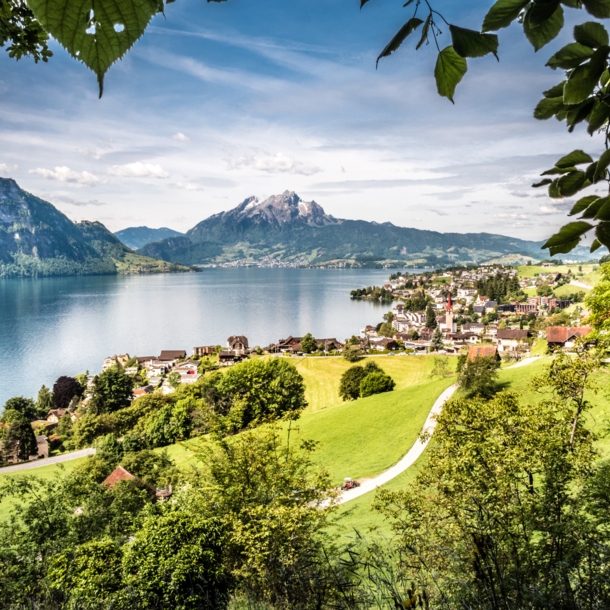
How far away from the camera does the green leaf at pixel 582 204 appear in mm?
865

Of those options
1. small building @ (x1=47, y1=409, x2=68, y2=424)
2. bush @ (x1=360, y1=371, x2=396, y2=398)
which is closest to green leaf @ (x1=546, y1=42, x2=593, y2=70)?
bush @ (x1=360, y1=371, x2=396, y2=398)

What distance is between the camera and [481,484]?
25.9 feet

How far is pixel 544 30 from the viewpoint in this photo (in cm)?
77

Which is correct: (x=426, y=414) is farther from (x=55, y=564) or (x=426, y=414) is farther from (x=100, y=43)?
(x=100, y=43)

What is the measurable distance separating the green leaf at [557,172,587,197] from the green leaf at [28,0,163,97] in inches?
33.6

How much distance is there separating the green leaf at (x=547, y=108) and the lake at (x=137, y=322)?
61054 mm

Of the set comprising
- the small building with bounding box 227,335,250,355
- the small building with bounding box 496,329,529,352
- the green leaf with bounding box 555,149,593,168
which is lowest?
the small building with bounding box 227,335,250,355

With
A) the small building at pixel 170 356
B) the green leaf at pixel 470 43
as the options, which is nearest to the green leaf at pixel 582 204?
the green leaf at pixel 470 43

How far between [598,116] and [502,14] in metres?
0.29

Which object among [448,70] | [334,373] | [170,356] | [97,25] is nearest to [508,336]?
[334,373]

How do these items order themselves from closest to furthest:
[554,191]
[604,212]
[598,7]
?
[598,7] < [604,212] < [554,191]

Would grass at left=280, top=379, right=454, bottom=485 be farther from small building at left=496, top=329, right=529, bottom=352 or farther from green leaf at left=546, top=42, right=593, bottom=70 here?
small building at left=496, top=329, right=529, bottom=352

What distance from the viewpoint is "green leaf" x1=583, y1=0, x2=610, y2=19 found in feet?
2.22

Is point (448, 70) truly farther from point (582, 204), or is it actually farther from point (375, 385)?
point (375, 385)
